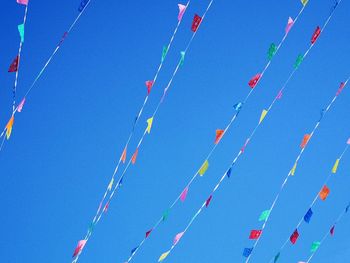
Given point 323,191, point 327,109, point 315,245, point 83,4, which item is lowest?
point 315,245

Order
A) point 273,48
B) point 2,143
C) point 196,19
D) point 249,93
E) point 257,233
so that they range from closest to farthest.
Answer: point 196,19
point 273,48
point 257,233
point 2,143
point 249,93

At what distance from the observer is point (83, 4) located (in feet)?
6.82

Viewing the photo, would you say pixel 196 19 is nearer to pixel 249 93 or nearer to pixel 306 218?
pixel 249 93

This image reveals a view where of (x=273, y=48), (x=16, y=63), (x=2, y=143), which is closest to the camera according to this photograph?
(x=16, y=63)

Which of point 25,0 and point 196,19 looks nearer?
point 25,0

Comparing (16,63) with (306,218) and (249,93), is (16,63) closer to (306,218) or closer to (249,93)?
(249,93)

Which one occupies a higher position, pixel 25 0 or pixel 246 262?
pixel 25 0

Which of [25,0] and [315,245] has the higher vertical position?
[25,0]

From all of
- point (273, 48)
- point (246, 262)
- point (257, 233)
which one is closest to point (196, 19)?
point (273, 48)

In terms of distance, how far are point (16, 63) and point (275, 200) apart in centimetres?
258

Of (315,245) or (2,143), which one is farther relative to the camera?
(315,245)

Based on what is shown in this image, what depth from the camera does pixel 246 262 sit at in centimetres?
388

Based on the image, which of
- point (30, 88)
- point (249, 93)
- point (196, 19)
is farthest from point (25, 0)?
point (249, 93)

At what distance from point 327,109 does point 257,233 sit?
119cm
